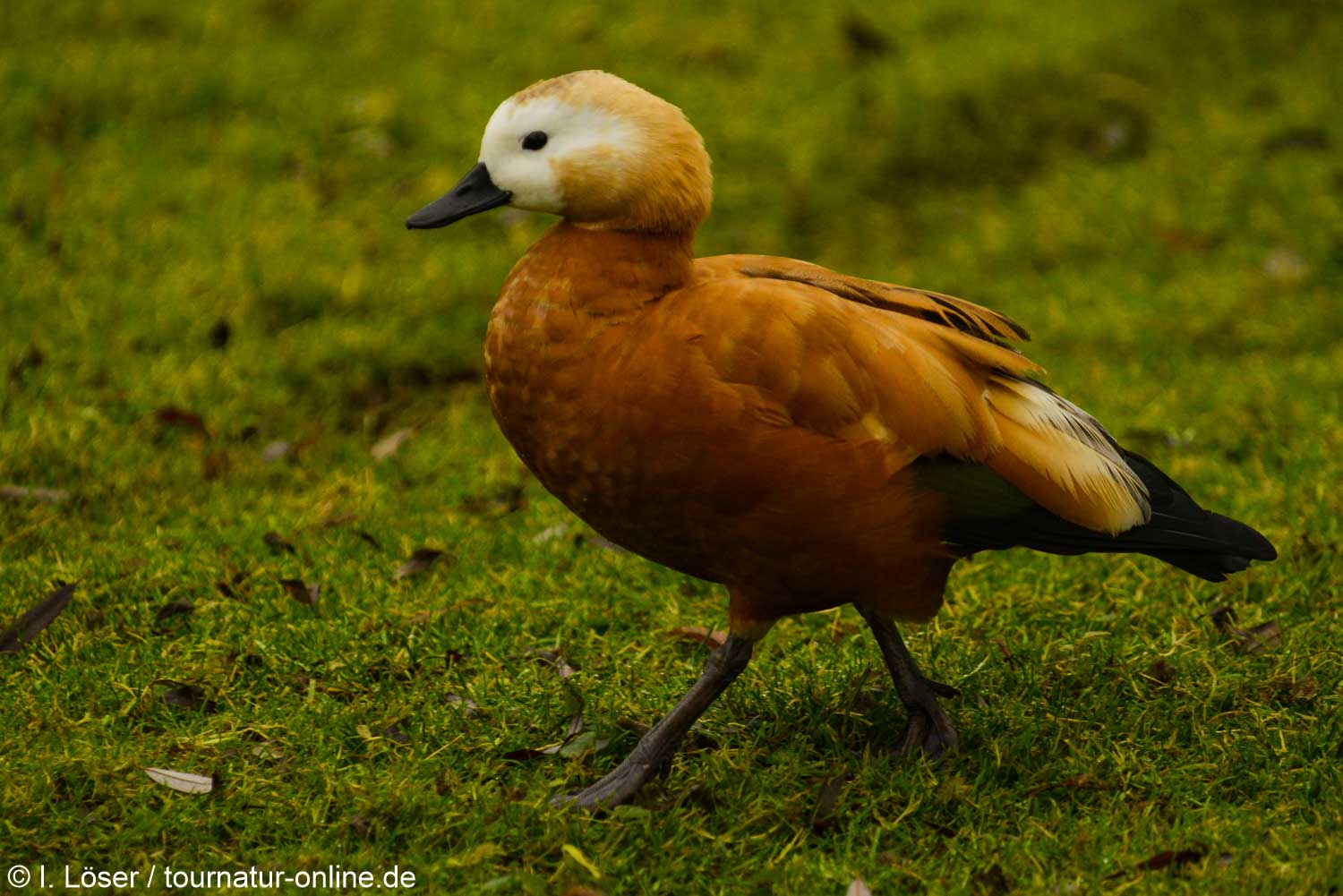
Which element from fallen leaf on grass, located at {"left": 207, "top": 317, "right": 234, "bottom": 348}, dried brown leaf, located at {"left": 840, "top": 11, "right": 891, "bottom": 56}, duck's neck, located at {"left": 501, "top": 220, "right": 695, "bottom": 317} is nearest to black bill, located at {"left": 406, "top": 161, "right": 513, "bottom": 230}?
duck's neck, located at {"left": 501, "top": 220, "right": 695, "bottom": 317}

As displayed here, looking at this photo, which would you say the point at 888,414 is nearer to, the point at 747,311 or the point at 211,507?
the point at 747,311

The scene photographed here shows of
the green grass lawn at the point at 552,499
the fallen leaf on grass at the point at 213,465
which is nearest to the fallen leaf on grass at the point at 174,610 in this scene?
the green grass lawn at the point at 552,499

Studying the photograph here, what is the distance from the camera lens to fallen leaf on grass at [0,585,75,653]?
3.88 meters

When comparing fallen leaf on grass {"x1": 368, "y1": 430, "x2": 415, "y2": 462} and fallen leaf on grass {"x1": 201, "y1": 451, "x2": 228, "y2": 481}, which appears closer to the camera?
fallen leaf on grass {"x1": 201, "y1": 451, "x2": 228, "y2": 481}

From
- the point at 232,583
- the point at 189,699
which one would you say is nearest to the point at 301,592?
the point at 232,583

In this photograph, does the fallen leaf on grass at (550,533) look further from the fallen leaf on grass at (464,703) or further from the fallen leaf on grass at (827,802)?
the fallen leaf on grass at (827,802)

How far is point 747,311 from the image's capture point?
321 centimetres

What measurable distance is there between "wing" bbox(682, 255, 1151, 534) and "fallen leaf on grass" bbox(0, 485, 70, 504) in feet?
7.84

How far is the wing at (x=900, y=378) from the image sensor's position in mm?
3170

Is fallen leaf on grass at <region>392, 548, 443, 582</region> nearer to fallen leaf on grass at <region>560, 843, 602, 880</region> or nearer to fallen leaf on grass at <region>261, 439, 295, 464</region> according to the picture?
fallen leaf on grass at <region>261, 439, 295, 464</region>

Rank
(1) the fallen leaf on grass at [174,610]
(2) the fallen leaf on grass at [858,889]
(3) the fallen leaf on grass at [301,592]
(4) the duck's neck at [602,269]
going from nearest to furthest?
(2) the fallen leaf on grass at [858,889] < (4) the duck's neck at [602,269] < (1) the fallen leaf on grass at [174,610] < (3) the fallen leaf on grass at [301,592]

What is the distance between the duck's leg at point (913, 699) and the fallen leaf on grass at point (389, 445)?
2.19 metres

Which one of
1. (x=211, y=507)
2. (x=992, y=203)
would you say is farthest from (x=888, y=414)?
(x=992, y=203)

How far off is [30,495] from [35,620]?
905 millimetres
